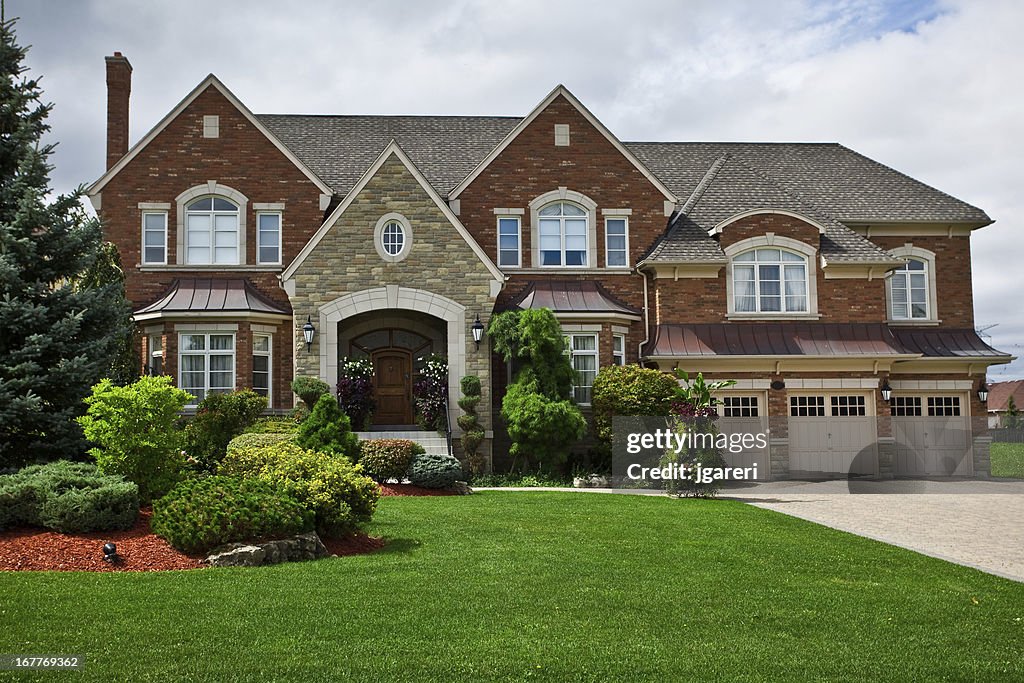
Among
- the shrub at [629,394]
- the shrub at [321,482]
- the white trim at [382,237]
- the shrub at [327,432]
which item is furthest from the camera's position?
the white trim at [382,237]

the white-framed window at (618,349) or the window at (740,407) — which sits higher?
the white-framed window at (618,349)

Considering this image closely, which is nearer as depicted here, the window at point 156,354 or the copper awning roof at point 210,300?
the copper awning roof at point 210,300

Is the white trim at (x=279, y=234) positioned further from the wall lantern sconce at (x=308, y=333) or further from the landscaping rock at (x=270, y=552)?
the landscaping rock at (x=270, y=552)

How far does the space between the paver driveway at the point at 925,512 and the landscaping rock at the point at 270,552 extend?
796 cm

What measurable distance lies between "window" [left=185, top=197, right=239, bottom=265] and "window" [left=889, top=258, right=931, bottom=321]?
18.6 m

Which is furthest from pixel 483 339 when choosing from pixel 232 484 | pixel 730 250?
pixel 232 484

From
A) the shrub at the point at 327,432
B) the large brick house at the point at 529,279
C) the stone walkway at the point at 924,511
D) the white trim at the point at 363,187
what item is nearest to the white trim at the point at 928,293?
the large brick house at the point at 529,279

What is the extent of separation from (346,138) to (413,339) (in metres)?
8.25

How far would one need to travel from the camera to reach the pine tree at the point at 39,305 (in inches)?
524

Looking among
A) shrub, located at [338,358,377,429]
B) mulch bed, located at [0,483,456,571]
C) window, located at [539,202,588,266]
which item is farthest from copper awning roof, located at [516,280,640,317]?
mulch bed, located at [0,483,456,571]

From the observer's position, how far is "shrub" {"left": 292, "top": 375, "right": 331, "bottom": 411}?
21141 mm

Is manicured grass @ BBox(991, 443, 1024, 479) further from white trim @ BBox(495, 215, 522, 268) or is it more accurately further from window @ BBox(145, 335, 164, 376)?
window @ BBox(145, 335, 164, 376)

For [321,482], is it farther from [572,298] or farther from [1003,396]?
[1003,396]

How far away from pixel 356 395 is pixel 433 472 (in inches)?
197
